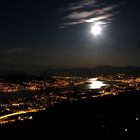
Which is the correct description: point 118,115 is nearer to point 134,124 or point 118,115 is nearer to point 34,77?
point 134,124

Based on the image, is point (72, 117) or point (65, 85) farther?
point (65, 85)

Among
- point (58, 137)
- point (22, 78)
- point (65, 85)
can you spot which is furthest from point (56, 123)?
point (65, 85)

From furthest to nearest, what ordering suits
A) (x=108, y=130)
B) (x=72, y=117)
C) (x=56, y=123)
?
1. (x=72, y=117)
2. (x=56, y=123)
3. (x=108, y=130)

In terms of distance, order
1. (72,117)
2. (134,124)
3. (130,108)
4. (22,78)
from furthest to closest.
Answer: (22,78), (130,108), (72,117), (134,124)

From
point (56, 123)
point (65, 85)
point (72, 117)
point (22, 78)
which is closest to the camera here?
point (56, 123)

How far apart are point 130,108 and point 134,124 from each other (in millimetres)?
10759

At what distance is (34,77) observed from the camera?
4820 inches

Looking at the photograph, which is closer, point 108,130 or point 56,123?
point 108,130

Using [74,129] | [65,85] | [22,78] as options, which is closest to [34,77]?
[22,78]

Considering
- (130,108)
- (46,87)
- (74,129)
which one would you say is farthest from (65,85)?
(74,129)

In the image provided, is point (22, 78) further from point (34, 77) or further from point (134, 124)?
point (134, 124)

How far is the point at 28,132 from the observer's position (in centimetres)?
3167

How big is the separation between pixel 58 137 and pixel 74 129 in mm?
2482

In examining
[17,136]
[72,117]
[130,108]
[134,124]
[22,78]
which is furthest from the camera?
[22,78]
